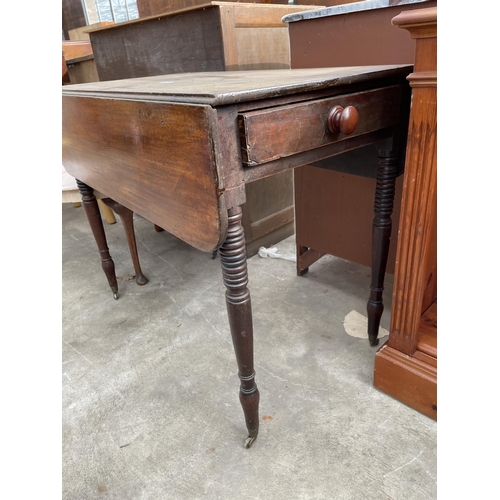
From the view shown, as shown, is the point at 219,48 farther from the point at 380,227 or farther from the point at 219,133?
the point at 219,133

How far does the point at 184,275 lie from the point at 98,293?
0.39 metres

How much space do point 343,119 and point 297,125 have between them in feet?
0.33

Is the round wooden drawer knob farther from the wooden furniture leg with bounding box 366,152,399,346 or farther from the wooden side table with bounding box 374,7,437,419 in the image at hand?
the wooden furniture leg with bounding box 366,152,399,346

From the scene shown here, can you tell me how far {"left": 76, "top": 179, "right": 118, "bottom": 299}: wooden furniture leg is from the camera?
1.58 metres

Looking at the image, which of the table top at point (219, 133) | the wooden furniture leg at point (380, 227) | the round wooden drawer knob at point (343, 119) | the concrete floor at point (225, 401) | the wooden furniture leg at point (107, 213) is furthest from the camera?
the wooden furniture leg at point (107, 213)

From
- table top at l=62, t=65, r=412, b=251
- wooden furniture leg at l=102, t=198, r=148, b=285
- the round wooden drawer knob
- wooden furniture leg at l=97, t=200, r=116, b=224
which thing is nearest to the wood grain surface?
table top at l=62, t=65, r=412, b=251

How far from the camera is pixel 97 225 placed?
165 cm

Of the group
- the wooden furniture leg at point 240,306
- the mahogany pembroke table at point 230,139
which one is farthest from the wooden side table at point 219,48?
the wooden furniture leg at point 240,306

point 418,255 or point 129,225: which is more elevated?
point 418,255

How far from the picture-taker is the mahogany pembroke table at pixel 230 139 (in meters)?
0.69

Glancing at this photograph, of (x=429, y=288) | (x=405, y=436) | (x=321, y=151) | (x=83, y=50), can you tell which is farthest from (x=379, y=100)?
(x=83, y=50)

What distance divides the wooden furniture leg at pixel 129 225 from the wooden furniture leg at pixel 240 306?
913 mm

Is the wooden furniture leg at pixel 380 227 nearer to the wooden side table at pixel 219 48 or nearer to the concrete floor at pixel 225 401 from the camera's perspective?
the concrete floor at pixel 225 401

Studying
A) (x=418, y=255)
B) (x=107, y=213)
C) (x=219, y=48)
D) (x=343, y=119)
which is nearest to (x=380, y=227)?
(x=418, y=255)
